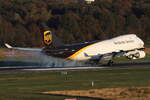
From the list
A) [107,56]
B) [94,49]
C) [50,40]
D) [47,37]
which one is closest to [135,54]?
[107,56]

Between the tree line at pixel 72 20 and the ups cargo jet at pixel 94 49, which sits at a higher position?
the tree line at pixel 72 20

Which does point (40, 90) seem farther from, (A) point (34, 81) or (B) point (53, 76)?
(B) point (53, 76)

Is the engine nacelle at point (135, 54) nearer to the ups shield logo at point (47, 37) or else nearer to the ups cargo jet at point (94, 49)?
the ups cargo jet at point (94, 49)

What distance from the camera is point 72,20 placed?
468 feet

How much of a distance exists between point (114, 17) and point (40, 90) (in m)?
101

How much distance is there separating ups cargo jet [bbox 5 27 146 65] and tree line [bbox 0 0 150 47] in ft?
131

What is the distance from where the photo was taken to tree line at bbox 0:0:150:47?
421 ft

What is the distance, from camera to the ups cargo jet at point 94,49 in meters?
76.3

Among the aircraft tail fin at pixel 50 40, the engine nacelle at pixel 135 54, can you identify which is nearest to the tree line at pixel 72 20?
the engine nacelle at pixel 135 54

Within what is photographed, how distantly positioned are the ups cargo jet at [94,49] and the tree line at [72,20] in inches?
1567

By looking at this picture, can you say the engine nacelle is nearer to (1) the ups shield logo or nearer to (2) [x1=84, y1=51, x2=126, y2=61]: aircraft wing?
(2) [x1=84, y1=51, x2=126, y2=61]: aircraft wing

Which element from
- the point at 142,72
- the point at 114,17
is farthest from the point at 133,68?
the point at 114,17

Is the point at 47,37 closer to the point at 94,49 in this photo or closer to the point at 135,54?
the point at 94,49

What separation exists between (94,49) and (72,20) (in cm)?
6497
